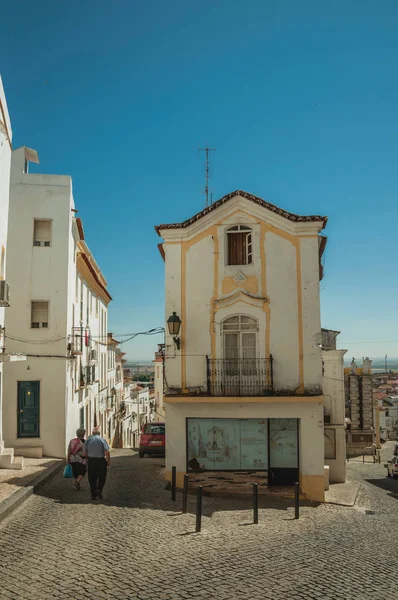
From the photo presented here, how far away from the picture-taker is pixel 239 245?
1659 centimetres

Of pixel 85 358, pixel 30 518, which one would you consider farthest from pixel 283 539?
pixel 85 358

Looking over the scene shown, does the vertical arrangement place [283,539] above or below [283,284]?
below

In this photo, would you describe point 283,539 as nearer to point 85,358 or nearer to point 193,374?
point 193,374

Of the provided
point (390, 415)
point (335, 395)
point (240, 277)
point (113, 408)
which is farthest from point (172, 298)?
point (390, 415)

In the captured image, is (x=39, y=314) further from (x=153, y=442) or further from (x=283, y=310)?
(x=283, y=310)

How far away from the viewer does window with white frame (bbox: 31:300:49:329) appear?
19250 millimetres

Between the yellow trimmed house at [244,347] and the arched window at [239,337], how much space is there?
0.10 ft

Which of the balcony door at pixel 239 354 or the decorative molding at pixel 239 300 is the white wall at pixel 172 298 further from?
the balcony door at pixel 239 354

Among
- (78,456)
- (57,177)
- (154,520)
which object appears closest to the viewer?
(154,520)

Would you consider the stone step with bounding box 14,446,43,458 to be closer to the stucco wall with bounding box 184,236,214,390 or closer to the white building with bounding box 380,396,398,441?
the stucco wall with bounding box 184,236,214,390

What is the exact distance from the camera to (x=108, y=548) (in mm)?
8578

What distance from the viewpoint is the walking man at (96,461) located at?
1213 cm

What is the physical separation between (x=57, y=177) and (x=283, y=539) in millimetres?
14324

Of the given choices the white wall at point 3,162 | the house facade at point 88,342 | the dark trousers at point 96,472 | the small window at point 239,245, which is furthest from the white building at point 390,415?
the dark trousers at point 96,472
